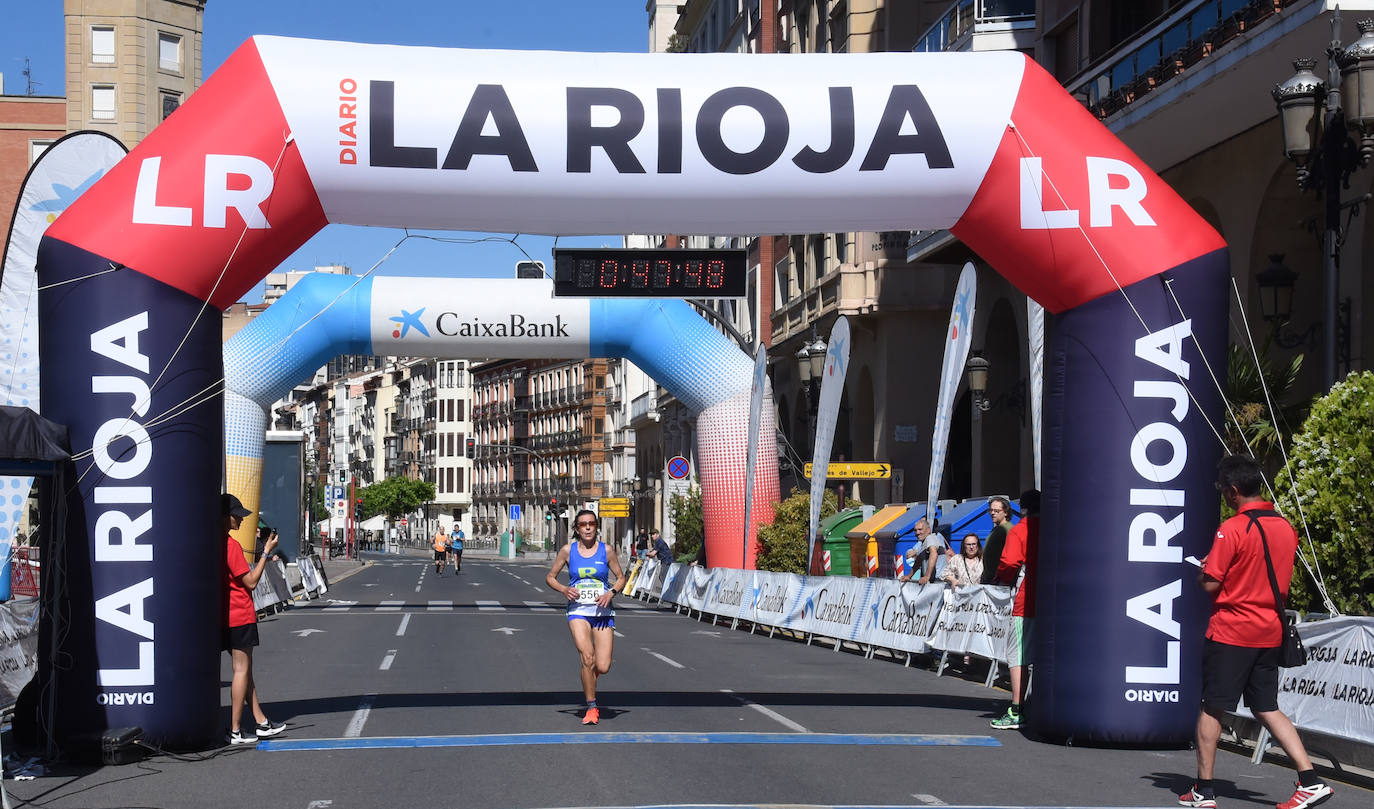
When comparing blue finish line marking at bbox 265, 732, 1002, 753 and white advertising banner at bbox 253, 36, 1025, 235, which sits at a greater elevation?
white advertising banner at bbox 253, 36, 1025, 235

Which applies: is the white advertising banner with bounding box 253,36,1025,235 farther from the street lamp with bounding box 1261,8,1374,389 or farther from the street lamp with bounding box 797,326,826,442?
the street lamp with bounding box 797,326,826,442

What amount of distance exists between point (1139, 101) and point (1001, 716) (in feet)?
37.7

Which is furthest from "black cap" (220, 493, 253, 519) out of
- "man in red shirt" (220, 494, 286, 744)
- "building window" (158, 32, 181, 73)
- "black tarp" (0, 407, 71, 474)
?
"building window" (158, 32, 181, 73)

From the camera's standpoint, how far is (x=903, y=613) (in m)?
19.8

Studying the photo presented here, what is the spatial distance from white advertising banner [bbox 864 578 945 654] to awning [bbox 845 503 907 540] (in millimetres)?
7254

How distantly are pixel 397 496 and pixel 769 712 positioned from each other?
140 m

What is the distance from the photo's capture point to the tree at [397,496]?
150 m

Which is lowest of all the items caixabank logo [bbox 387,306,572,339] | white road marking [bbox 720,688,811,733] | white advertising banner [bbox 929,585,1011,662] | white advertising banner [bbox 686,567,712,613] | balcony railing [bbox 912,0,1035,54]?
white advertising banner [bbox 686,567,712,613]

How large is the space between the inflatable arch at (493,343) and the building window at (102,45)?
167ft

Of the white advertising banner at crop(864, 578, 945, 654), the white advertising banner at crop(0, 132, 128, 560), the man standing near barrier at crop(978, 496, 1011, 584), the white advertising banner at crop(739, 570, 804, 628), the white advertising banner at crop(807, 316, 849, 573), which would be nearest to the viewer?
the white advertising banner at crop(0, 132, 128, 560)

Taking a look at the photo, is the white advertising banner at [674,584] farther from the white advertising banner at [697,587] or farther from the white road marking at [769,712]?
the white road marking at [769,712]

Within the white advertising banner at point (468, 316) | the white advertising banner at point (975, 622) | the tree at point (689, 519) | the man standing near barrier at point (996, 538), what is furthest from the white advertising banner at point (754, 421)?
the tree at point (689, 519)

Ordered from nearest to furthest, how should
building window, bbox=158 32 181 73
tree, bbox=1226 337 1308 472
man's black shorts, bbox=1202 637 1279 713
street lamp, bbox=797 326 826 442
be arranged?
man's black shorts, bbox=1202 637 1279 713
tree, bbox=1226 337 1308 472
street lamp, bbox=797 326 826 442
building window, bbox=158 32 181 73

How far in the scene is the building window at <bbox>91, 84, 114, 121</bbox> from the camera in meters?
74.4
